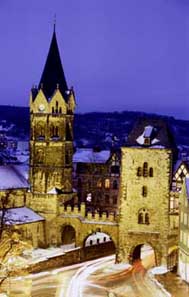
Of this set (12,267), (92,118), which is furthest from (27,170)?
(92,118)

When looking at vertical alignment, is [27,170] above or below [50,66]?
below

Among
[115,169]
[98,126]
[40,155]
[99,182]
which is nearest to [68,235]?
[40,155]

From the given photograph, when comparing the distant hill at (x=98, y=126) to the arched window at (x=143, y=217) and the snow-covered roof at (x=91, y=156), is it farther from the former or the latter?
the arched window at (x=143, y=217)

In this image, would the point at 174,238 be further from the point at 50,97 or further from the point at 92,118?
the point at 92,118

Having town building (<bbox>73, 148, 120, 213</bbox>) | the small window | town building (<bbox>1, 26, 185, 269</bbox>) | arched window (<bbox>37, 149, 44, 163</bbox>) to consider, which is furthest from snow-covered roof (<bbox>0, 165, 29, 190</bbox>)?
the small window

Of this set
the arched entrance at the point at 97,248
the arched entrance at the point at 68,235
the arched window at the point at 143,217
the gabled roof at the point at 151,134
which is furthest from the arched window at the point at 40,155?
the arched window at the point at 143,217

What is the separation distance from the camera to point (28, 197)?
5472cm

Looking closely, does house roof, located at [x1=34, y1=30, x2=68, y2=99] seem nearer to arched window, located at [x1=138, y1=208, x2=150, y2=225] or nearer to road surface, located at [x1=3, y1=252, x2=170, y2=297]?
arched window, located at [x1=138, y1=208, x2=150, y2=225]

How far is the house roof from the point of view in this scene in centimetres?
5441

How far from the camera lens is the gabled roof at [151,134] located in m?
→ 49.3

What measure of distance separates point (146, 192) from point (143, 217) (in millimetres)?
1773

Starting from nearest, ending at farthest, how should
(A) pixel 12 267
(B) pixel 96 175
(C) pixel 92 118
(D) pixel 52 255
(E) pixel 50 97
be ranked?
(A) pixel 12 267, (D) pixel 52 255, (E) pixel 50 97, (B) pixel 96 175, (C) pixel 92 118

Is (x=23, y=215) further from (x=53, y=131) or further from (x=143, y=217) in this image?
(x=143, y=217)

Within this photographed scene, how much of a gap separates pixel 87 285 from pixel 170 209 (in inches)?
416
